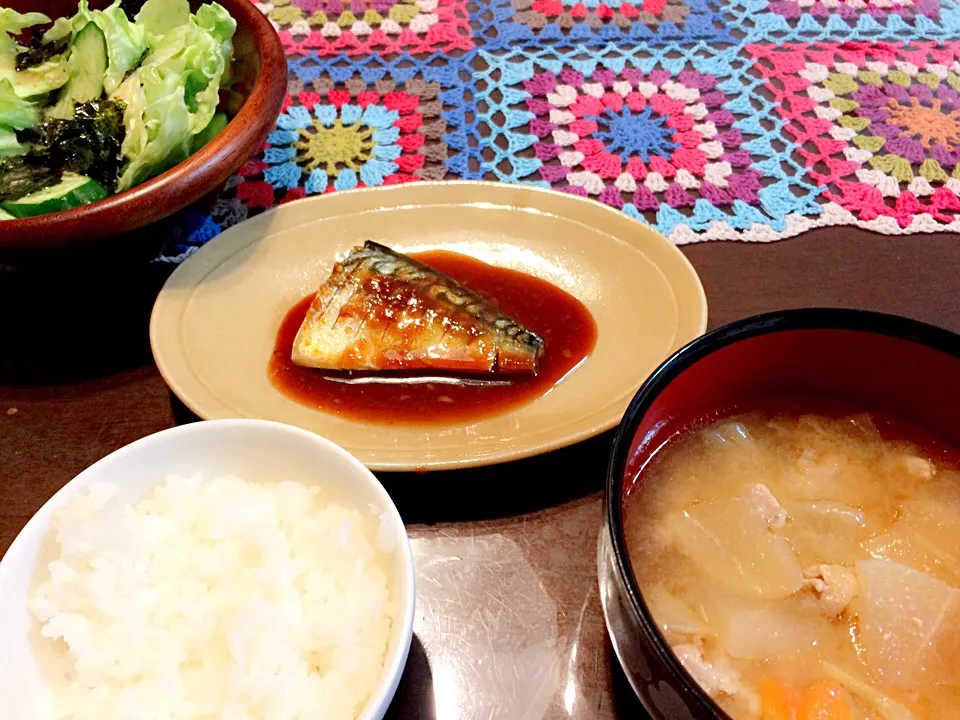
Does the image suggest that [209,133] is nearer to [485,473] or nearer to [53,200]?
[53,200]

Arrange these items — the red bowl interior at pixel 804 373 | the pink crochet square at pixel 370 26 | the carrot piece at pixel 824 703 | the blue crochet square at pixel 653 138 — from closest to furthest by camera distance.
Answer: the carrot piece at pixel 824 703 < the red bowl interior at pixel 804 373 < the blue crochet square at pixel 653 138 < the pink crochet square at pixel 370 26

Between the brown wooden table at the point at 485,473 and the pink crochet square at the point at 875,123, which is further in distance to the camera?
the pink crochet square at the point at 875,123

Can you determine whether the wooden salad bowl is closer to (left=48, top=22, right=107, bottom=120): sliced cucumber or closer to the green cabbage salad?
the green cabbage salad

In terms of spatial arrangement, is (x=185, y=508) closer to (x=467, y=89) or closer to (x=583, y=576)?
(x=583, y=576)

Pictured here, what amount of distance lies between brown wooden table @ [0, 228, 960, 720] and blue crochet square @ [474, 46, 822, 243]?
0.40 feet

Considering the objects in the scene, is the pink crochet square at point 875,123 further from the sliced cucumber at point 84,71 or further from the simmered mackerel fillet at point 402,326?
the sliced cucumber at point 84,71

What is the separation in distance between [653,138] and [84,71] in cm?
133

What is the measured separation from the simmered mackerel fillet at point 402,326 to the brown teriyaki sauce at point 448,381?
22mm

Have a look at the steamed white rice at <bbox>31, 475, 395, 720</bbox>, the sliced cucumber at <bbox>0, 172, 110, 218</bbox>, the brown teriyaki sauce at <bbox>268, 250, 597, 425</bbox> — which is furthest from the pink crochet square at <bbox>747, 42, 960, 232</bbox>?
the sliced cucumber at <bbox>0, 172, 110, 218</bbox>

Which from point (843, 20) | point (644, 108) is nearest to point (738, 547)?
point (644, 108)

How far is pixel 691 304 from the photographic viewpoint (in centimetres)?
131

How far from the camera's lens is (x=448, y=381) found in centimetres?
132

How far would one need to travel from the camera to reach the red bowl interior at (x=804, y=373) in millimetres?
831

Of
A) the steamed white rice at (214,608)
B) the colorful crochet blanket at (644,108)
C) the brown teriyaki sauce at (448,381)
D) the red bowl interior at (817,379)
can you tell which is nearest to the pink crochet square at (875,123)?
the colorful crochet blanket at (644,108)
